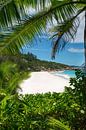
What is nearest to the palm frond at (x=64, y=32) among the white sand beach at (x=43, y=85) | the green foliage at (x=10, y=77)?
the green foliage at (x=10, y=77)

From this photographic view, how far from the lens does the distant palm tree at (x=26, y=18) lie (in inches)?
237

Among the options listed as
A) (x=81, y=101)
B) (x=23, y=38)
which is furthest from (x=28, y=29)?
(x=81, y=101)

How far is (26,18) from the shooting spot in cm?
644

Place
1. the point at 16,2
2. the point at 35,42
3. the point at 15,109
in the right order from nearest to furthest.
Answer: the point at 16,2 < the point at 35,42 < the point at 15,109

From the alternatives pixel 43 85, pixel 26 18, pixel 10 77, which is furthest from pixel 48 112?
pixel 43 85

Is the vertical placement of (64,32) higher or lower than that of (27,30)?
lower

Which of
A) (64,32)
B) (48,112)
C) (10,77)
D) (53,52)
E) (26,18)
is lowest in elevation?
(48,112)

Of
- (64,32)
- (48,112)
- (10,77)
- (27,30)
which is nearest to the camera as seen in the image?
(27,30)

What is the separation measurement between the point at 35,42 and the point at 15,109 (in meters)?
2.53

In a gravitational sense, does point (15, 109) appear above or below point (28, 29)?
below

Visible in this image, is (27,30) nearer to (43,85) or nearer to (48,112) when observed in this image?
(48,112)

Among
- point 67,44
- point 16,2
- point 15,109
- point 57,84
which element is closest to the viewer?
point 16,2

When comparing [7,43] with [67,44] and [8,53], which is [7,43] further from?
[67,44]

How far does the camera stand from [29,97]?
1030 cm
